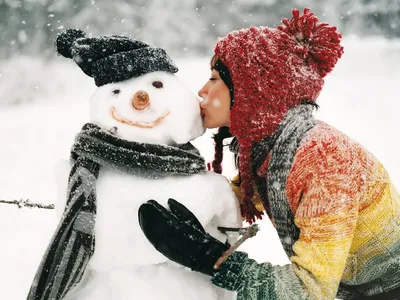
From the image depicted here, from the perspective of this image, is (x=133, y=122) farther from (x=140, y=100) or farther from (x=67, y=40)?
(x=67, y=40)

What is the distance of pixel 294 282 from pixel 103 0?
11.2 feet

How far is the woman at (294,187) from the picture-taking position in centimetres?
85

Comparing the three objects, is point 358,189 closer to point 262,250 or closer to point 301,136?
point 301,136

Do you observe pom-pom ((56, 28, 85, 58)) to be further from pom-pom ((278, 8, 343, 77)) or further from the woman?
pom-pom ((278, 8, 343, 77))

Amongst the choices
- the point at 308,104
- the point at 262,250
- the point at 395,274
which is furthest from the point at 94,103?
the point at 262,250

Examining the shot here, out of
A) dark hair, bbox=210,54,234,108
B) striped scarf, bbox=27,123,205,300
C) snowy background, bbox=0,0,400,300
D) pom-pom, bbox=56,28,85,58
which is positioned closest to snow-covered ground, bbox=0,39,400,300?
snowy background, bbox=0,0,400,300

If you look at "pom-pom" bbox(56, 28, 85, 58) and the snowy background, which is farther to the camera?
the snowy background

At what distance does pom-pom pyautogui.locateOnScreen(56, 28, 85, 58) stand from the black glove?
0.44 m

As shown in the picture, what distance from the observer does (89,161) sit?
0.97 m

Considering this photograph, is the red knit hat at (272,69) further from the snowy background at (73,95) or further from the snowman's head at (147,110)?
the snowy background at (73,95)

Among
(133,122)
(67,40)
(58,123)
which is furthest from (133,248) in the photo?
(58,123)

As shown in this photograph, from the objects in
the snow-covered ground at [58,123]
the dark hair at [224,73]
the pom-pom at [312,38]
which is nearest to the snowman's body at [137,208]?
the dark hair at [224,73]

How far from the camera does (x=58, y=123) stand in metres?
3.03

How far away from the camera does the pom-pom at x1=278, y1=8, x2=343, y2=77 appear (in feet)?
3.41
